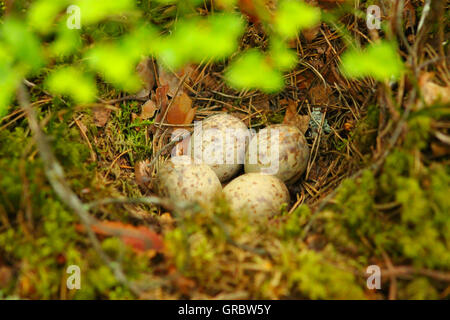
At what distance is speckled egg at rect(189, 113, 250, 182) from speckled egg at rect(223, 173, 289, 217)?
0.24 meters

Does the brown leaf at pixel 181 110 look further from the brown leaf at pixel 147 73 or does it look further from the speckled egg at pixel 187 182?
the speckled egg at pixel 187 182

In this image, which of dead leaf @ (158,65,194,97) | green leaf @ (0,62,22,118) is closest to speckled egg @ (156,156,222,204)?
dead leaf @ (158,65,194,97)

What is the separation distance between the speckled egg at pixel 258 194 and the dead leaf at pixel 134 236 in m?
0.61

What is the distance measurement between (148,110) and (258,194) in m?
1.21

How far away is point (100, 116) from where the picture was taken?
2779 mm

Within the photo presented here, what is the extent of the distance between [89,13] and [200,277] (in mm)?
1197

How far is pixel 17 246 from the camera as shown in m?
1.69

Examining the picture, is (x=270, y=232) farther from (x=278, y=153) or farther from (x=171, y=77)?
(x=171, y=77)

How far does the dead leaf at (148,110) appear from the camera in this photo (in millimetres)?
3000

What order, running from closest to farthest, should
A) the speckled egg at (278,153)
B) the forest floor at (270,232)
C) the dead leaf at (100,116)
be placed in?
1. the forest floor at (270,232)
2. the speckled egg at (278,153)
3. the dead leaf at (100,116)

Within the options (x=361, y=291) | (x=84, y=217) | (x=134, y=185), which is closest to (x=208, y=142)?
(x=134, y=185)

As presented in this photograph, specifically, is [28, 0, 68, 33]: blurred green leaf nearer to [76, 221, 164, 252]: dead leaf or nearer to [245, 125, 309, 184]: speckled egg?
[76, 221, 164, 252]: dead leaf

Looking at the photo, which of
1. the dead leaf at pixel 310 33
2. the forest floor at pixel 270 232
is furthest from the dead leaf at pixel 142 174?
the dead leaf at pixel 310 33

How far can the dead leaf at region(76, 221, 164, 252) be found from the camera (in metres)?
1.74
